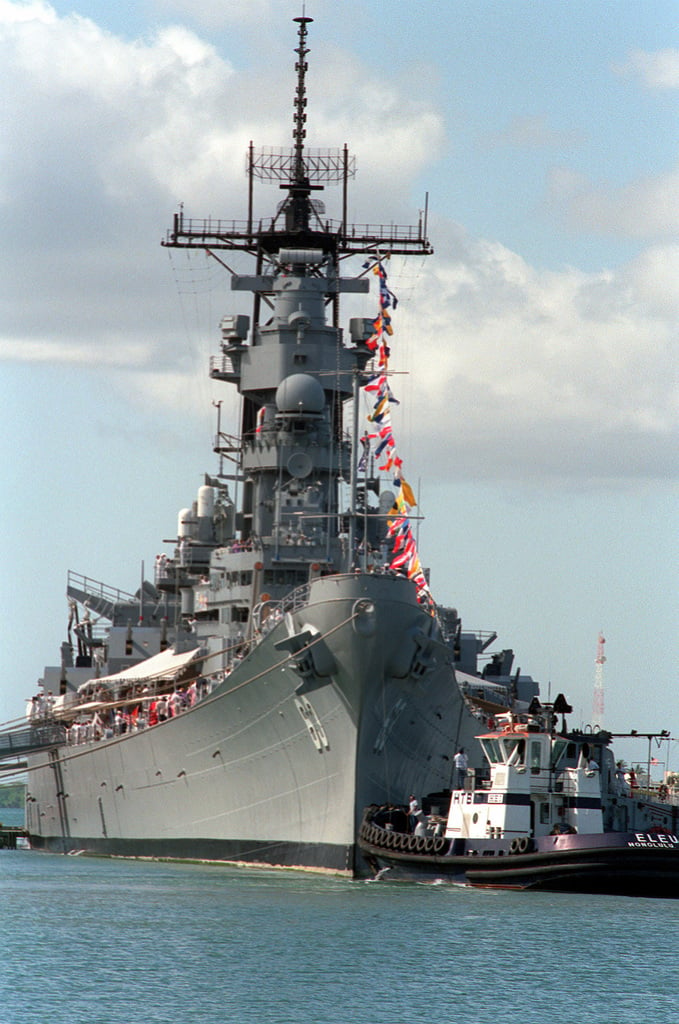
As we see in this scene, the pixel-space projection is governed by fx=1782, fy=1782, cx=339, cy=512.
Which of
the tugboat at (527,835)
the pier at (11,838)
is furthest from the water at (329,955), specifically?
the pier at (11,838)

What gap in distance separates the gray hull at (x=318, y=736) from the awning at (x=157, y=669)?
89.6 inches

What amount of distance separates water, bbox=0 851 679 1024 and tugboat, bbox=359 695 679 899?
44cm

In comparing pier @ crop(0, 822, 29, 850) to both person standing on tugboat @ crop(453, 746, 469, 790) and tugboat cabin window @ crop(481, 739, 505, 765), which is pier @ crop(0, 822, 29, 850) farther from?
tugboat cabin window @ crop(481, 739, 505, 765)

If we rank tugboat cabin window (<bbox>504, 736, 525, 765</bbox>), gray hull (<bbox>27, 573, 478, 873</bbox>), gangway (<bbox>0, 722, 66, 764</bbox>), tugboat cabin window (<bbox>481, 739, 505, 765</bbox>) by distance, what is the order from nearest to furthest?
tugboat cabin window (<bbox>504, 736, 525, 765</bbox>) → tugboat cabin window (<bbox>481, 739, 505, 765</bbox>) → gray hull (<bbox>27, 573, 478, 873</bbox>) → gangway (<bbox>0, 722, 66, 764</bbox>)

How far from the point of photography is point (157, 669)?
4747 cm

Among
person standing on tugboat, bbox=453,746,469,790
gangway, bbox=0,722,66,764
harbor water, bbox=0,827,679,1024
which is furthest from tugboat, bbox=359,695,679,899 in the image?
gangway, bbox=0,722,66,764

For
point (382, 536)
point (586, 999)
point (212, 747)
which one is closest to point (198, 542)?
point (382, 536)

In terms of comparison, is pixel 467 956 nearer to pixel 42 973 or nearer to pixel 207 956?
pixel 207 956

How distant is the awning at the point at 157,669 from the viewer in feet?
150

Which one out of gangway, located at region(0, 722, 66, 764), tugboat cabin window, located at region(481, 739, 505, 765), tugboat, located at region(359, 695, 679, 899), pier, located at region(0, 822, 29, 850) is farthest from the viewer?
pier, located at region(0, 822, 29, 850)

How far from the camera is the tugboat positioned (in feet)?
113

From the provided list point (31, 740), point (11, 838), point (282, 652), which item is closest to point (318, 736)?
point (282, 652)

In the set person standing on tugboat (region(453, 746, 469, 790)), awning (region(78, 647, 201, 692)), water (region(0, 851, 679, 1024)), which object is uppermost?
awning (region(78, 647, 201, 692))

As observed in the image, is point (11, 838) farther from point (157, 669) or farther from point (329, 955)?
point (329, 955)
